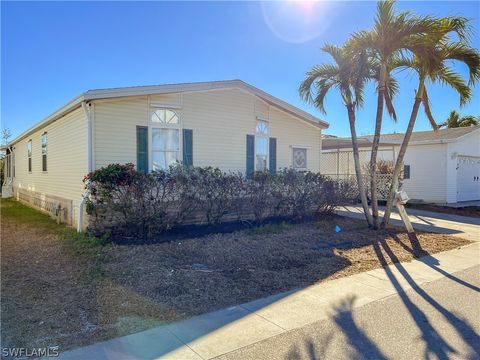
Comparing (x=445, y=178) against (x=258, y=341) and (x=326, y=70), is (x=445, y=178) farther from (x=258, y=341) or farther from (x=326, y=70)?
(x=258, y=341)

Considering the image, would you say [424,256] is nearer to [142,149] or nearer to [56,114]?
[142,149]

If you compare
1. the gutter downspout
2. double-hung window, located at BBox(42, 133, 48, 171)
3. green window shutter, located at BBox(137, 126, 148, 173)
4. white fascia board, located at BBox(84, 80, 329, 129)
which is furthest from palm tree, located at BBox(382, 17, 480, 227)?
double-hung window, located at BBox(42, 133, 48, 171)

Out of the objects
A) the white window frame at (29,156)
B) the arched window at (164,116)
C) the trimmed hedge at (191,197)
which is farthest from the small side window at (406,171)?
the white window frame at (29,156)

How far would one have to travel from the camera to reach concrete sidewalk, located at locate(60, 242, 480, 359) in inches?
122

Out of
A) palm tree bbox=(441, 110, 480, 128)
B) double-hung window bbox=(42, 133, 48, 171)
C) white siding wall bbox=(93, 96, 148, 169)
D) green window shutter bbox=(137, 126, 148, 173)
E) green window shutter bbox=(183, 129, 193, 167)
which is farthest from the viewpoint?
palm tree bbox=(441, 110, 480, 128)

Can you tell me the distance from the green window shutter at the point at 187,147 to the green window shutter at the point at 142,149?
3.54 feet

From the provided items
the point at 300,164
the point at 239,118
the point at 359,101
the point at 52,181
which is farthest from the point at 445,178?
the point at 52,181

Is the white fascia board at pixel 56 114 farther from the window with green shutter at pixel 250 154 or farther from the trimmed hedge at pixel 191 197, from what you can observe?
the window with green shutter at pixel 250 154

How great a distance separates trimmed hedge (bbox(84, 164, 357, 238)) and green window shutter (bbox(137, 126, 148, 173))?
2.59 ft

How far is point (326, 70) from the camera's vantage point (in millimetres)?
9602

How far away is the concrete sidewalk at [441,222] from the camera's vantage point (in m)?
9.65

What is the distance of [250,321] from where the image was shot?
12.3 ft

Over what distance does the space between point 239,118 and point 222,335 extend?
26.7 feet

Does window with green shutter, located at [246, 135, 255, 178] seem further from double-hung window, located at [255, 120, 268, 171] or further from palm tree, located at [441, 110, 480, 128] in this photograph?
palm tree, located at [441, 110, 480, 128]
